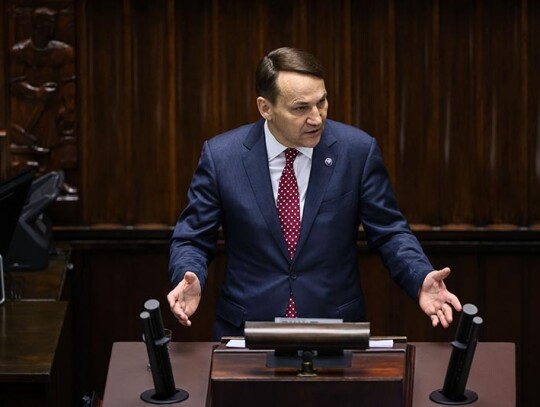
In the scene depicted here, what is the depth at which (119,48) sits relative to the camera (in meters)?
5.66

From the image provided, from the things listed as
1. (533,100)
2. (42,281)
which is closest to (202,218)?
(42,281)

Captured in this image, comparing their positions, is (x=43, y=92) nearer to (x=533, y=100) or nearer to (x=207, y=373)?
(x=533, y=100)

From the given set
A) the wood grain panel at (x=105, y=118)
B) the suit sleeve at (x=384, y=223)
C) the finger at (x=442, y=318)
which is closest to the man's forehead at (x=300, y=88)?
the suit sleeve at (x=384, y=223)

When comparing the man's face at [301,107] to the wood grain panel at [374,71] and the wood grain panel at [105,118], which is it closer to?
the wood grain panel at [374,71]

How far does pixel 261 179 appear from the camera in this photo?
4.02 meters

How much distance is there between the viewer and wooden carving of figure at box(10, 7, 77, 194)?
18.3ft

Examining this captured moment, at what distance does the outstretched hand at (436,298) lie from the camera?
11.4 feet

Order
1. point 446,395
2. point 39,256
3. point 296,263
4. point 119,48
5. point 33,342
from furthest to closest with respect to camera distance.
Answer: point 119,48, point 39,256, point 33,342, point 296,263, point 446,395

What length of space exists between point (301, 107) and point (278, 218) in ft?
1.17

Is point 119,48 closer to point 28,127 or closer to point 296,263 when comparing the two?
point 28,127

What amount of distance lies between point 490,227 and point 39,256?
195 cm

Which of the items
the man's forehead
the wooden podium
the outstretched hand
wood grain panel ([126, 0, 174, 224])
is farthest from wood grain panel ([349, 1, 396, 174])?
the wooden podium

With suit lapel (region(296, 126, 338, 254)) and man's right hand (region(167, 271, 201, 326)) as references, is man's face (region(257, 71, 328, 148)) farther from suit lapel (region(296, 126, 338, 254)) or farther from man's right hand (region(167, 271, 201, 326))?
man's right hand (region(167, 271, 201, 326))

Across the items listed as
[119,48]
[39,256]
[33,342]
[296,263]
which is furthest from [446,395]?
[119,48]
